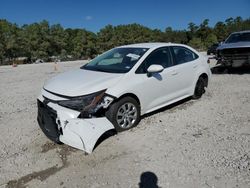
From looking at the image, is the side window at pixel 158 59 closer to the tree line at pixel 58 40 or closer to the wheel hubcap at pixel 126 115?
the wheel hubcap at pixel 126 115

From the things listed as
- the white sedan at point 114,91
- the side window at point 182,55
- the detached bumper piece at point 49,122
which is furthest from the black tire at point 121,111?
the side window at point 182,55

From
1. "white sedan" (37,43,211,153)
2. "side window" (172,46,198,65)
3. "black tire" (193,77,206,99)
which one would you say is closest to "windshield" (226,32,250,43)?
"black tire" (193,77,206,99)

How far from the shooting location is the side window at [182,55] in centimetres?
609

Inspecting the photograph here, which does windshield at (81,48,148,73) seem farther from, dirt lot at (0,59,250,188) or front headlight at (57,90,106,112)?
dirt lot at (0,59,250,188)

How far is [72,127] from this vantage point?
3.92 m

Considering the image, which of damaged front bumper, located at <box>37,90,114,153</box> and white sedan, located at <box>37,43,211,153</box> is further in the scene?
white sedan, located at <box>37,43,211,153</box>

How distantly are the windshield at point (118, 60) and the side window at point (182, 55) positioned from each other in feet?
3.00

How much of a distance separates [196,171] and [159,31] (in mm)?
70184

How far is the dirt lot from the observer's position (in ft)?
11.1

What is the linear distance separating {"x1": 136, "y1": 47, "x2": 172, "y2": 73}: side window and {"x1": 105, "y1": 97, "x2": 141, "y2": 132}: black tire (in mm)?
680

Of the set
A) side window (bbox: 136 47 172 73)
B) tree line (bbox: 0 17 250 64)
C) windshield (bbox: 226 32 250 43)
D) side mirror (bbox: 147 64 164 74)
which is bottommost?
side mirror (bbox: 147 64 164 74)

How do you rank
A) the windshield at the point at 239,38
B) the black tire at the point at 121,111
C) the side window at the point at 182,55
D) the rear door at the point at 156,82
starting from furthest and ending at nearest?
the windshield at the point at 239,38, the side window at the point at 182,55, the rear door at the point at 156,82, the black tire at the point at 121,111

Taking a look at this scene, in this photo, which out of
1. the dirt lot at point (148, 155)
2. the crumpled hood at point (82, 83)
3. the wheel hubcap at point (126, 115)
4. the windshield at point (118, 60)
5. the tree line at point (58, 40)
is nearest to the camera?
the dirt lot at point (148, 155)

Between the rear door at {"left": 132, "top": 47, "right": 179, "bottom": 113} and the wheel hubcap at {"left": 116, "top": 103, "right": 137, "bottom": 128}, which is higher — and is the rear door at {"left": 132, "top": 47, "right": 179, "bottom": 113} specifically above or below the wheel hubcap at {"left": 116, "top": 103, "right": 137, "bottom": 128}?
above
